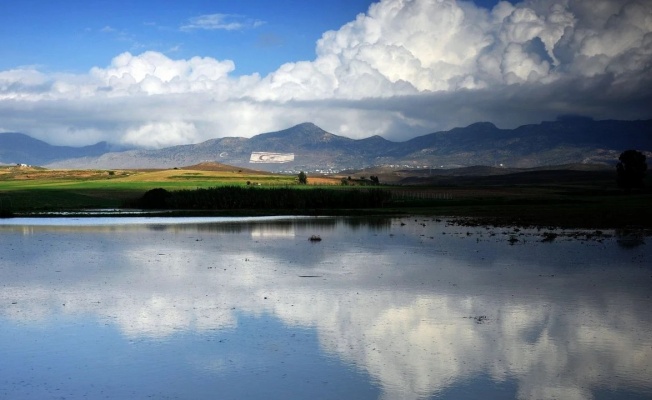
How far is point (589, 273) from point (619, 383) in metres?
15.5

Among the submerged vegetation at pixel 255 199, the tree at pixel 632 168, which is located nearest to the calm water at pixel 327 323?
the submerged vegetation at pixel 255 199

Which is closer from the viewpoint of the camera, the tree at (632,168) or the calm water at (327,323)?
the calm water at (327,323)

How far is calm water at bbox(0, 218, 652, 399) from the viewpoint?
15016 millimetres

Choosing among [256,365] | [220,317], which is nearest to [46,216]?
[220,317]

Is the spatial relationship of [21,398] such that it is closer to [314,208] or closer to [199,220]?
[199,220]

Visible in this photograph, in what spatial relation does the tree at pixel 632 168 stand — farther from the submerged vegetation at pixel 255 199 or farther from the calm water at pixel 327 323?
the calm water at pixel 327 323

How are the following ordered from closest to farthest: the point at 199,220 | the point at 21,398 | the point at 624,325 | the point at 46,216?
1. the point at 21,398
2. the point at 624,325
3. the point at 199,220
4. the point at 46,216

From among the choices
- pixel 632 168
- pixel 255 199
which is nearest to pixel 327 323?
pixel 255 199

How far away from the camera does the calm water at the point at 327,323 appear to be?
15.0m

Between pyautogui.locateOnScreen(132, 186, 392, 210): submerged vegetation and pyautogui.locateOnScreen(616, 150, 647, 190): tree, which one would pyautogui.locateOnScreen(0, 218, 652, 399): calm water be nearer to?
pyautogui.locateOnScreen(132, 186, 392, 210): submerged vegetation

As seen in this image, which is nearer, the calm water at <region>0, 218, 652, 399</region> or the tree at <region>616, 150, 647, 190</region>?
the calm water at <region>0, 218, 652, 399</region>

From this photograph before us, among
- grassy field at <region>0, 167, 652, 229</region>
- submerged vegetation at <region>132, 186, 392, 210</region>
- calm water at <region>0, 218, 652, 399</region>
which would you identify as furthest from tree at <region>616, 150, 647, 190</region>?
calm water at <region>0, 218, 652, 399</region>

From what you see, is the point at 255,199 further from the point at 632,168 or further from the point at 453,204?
the point at 632,168

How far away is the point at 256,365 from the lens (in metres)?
16.2
